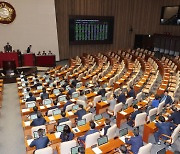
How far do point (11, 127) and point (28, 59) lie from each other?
37.1 ft

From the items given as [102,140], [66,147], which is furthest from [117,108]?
[66,147]

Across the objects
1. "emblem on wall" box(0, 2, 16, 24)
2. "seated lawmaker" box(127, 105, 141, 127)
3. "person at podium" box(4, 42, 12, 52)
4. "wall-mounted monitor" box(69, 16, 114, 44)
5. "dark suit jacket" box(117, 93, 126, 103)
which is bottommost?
"seated lawmaker" box(127, 105, 141, 127)

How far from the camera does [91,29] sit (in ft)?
80.6

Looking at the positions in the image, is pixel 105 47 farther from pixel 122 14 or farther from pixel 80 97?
pixel 80 97

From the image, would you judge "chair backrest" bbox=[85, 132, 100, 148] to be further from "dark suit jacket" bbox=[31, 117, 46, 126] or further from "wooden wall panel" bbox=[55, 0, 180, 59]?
"wooden wall panel" bbox=[55, 0, 180, 59]

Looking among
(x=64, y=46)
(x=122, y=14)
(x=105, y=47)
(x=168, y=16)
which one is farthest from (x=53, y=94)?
(x=168, y=16)

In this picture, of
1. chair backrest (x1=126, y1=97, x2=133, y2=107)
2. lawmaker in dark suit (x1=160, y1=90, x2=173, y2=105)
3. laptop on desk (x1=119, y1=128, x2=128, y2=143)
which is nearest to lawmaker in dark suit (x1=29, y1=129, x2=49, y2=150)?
laptop on desk (x1=119, y1=128, x2=128, y2=143)

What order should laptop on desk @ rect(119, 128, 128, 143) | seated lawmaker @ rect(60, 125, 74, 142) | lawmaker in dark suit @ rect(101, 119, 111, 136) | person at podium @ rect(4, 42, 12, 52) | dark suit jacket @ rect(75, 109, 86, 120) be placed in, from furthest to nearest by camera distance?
person at podium @ rect(4, 42, 12, 52) < dark suit jacket @ rect(75, 109, 86, 120) < lawmaker in dark suit @ rect(101, 119, 111, 136) < laptop on desk @ rect(119, 128, 128, 143) < seated lawmaker @ rect(60, 125, 74, 142)

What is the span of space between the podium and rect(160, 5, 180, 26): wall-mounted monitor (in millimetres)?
16332

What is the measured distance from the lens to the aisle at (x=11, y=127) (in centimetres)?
822

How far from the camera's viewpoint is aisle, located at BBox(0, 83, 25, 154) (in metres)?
8.22

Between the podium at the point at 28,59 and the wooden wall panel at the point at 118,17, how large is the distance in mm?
4722

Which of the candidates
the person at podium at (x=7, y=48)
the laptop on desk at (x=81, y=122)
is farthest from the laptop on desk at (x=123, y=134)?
the person at podium at (x=7, y=48)

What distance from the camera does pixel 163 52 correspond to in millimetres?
25906
